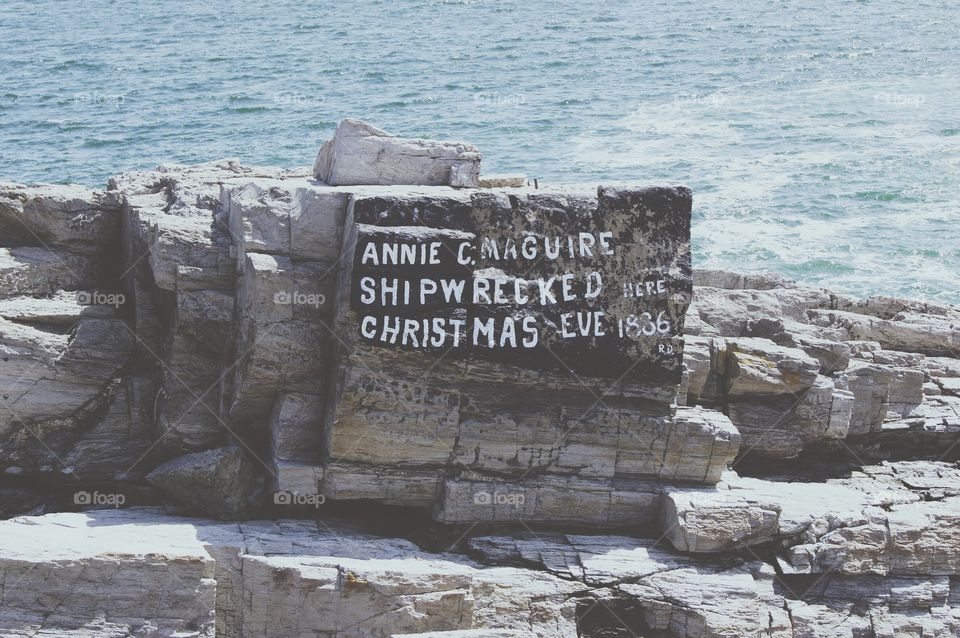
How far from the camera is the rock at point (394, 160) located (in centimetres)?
1994

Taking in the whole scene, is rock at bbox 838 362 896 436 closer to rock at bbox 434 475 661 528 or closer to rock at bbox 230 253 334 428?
rock at bbox 434 475 661 528

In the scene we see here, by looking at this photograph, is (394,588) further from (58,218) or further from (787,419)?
(58,218)

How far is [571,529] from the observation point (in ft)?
61.8

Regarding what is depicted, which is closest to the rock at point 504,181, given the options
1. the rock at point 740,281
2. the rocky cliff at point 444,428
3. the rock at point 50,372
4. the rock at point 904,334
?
the rocky cliff at point 444,428

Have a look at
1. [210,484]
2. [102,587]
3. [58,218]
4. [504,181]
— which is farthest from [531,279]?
[58,218]

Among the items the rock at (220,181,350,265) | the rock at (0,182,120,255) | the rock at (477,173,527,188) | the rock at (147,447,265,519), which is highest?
the rock at (477,173,527,188)

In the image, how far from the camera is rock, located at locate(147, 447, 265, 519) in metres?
18.4

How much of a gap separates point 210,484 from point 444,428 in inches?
143

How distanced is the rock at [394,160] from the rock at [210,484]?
16.3 ft

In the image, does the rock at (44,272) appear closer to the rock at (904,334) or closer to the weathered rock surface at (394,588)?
the weathered rock surface at (394,588)

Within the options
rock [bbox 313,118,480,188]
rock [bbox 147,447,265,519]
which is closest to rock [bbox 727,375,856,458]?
rock [bbox 313,118,480,188]

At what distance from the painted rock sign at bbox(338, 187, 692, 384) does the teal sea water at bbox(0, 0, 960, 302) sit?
1856cm

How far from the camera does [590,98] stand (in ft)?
179

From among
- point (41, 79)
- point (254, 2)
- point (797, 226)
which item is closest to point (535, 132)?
point (797, 226)
